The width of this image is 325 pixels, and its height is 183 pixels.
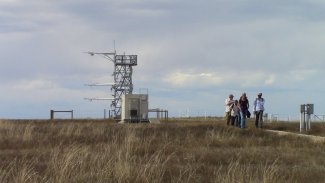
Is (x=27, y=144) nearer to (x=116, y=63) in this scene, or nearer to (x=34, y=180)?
(x=34, y=180)

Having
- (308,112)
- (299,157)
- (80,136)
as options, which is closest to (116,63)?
(308,112)

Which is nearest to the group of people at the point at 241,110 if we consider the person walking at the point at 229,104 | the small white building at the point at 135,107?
the person walking at the point at 229,104

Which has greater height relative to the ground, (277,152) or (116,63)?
(116,63)

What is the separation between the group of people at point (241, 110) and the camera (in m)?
28.3

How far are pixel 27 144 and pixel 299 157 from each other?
338 inches

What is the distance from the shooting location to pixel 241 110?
92.3ft

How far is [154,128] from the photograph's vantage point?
26547mm

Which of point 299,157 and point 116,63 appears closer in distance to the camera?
point 299,157

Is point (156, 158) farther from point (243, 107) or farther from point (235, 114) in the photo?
point (235, 114)

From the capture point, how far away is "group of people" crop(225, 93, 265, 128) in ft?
92.9

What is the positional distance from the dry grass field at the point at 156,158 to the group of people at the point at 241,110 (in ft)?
9.04

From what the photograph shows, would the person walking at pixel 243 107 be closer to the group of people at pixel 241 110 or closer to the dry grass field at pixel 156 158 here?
the group of people at pixel 241 110

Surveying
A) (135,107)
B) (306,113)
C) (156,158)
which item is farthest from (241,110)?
(135,107)

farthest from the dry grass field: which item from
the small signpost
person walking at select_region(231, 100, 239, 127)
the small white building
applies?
the small white building
